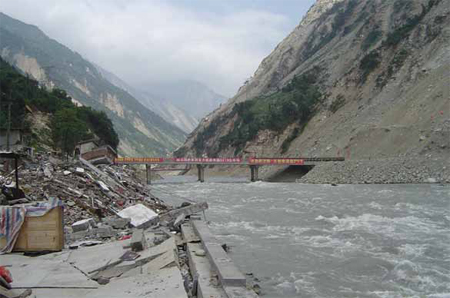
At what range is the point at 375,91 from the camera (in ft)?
232

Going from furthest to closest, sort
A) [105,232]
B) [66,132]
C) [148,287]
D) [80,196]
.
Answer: [66,132], [80,196], [105,232], [148,287]

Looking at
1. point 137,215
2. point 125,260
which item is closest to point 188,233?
point 137,215

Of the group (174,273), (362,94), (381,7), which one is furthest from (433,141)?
(381,7)

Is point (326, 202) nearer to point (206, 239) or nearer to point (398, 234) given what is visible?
point (398, 234)

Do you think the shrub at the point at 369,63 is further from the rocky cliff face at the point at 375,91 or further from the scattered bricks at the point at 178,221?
the scattered bricks at the point at 178,221

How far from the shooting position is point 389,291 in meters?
10.0

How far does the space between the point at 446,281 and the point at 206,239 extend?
20.9 ft

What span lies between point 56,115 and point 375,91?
5352cm

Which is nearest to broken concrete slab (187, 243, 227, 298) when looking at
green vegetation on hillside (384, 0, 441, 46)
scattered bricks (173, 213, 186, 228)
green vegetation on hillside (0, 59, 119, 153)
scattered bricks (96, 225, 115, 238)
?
scattered bricks (96, 225, 115, 238)

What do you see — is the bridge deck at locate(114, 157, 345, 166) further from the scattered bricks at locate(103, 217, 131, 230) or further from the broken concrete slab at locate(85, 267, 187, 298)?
the broken concrete slab at locate(85, 267, 187, 298)

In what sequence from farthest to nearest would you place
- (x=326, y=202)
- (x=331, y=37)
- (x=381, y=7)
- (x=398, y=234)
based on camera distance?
(x=331, y=37)
(x=381, y=7)
(x=326, y=202)
(x=398, y=234)

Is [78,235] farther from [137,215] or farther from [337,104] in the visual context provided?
[337,104]

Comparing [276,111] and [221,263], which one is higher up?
[276,111]

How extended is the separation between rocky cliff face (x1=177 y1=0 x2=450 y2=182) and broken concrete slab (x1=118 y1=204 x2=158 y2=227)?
123 ft
